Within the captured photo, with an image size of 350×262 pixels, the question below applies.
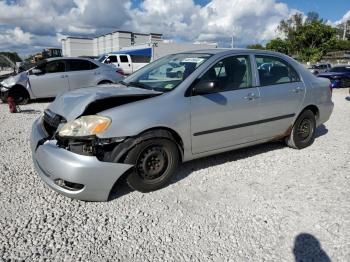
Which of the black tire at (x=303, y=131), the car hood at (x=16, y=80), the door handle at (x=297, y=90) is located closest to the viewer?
the door handle at (x=297, y=90)

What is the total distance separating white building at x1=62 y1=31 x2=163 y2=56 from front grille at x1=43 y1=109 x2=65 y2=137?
49039mm

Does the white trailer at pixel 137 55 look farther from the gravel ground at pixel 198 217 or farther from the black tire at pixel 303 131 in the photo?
the gravel ground at pixel 198 217

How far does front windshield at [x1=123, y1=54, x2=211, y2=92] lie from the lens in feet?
12.5

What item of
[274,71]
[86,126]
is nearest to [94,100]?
[86,126]

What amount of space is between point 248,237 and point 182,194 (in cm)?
98

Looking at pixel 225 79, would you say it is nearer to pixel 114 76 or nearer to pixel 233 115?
pixel 233 115

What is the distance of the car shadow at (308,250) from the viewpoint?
249 centimetres

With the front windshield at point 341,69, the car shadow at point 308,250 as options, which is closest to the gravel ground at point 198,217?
the car shadow at point 308,250

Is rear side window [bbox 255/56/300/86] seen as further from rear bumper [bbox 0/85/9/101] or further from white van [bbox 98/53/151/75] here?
white van [bbox 98/53/151/75]

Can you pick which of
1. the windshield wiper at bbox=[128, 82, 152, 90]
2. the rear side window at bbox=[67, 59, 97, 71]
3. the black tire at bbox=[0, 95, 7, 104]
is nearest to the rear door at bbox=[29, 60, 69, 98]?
the rear side window at bbox=[67, 59, 97, 71]

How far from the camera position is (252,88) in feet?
13.9

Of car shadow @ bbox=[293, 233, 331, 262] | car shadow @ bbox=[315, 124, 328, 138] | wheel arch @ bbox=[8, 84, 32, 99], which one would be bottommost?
car shadow @ bbox=[293, 233, 331, 262]

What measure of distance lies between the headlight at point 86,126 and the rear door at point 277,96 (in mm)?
2262

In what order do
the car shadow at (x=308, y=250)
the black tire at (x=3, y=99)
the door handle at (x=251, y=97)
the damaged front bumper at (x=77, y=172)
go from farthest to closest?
the black tire at (x=3, y=99) < the door handle at (x=251, y=97) < the damaged front bumper at (x=77, y=172) < the car shadow at (x=308, y=250)
